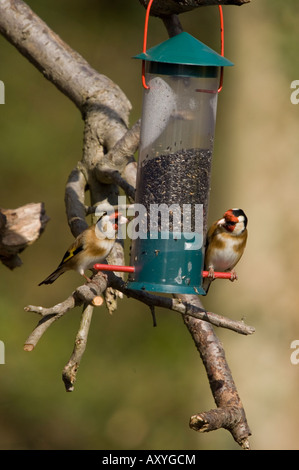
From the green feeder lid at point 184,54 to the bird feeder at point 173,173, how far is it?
199mm

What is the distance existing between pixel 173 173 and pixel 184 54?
0.62 meters

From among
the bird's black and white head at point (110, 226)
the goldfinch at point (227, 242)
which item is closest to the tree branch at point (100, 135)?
the bird's black and white head at point (110, 226)

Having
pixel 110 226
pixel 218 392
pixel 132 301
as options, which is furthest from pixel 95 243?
pixel 132 301

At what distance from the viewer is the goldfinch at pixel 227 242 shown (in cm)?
455

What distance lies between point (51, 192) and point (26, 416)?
8.59 ft

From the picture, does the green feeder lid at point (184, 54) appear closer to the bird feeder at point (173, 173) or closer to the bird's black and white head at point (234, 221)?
the bird feeder at point (173, 173)

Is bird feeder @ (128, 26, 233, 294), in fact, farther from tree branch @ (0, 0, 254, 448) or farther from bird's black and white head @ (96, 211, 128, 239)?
bird's black and white head @ (96, 211, 128, 239)

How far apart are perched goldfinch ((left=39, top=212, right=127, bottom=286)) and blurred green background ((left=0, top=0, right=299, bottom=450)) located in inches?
104

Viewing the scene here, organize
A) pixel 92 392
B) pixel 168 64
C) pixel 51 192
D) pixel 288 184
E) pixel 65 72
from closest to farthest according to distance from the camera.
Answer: pixel 168 64
pixel 65 72
pixel 288 184
pixel 51 192
pixel 92 392

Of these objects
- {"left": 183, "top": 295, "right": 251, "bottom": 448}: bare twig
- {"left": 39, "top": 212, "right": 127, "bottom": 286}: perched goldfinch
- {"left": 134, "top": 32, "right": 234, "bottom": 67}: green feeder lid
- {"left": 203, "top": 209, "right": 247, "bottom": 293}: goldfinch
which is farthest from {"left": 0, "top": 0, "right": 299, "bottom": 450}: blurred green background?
{"left": 134, "top": 32, "right": 234, "bottom": 67}: green feeder lid

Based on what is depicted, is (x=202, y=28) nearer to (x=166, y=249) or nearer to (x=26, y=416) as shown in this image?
(x=166, y=249)

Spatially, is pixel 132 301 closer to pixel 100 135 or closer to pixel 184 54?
pixel 100 135

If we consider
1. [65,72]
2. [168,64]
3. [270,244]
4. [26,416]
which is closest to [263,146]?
[270,244]

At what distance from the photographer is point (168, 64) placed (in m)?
3.73
